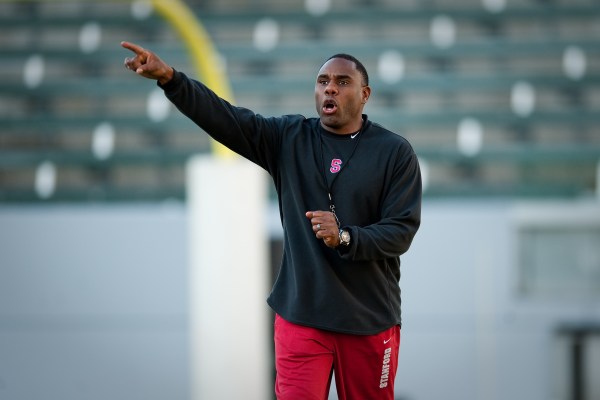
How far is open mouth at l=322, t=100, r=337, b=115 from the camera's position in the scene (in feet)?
11.1

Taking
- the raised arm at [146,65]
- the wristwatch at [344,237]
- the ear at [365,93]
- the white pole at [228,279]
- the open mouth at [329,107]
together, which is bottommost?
the white pole at [228,279]

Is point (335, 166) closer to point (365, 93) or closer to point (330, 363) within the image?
point (365, 93)

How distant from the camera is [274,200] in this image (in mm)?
14188

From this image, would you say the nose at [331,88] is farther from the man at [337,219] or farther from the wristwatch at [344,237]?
the wristwatch at [344,237]

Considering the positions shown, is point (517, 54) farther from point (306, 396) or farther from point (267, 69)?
point (306, 396)

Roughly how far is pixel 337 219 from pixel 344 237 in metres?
0.15

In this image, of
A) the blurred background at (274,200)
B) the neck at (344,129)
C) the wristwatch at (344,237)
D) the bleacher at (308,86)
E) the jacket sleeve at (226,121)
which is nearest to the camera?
the wristwatch at (344,237)

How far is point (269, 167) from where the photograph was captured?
354 cm

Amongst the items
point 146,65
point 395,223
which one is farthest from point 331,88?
point 146,65

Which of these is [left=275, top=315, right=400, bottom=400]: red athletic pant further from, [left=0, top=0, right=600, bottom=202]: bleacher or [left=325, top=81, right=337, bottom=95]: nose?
[left=0, top=0, right=600, bottom=202]: bleacher

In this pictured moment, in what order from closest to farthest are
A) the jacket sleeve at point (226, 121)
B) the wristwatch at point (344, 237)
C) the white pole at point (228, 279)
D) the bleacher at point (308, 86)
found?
the wristwatch at point (344, 237) < the jacket sleeve at point (226, 121) < the white pole at point (228, 279) < the bleacher at point (308, 86)

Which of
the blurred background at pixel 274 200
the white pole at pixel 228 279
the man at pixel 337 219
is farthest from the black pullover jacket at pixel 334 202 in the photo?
the blurred background at pixel 274 200

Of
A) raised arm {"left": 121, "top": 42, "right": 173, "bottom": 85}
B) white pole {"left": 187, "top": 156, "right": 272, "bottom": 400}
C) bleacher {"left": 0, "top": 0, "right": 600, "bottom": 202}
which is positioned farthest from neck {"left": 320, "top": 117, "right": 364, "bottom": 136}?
bleacher {"left": 0, "top": 0, "right": 600, "bottom": 202}

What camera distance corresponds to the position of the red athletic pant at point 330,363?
10.9ft
